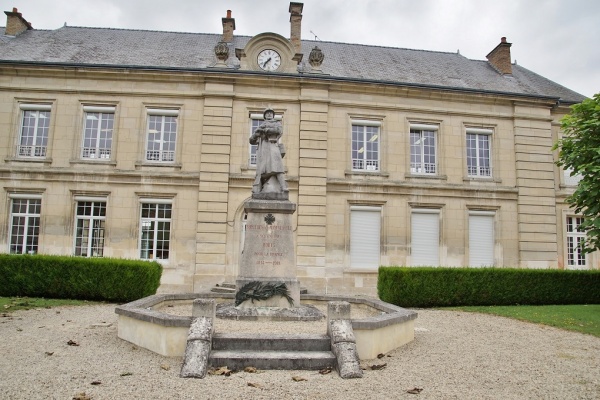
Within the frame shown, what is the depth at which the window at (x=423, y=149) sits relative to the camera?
1834cm

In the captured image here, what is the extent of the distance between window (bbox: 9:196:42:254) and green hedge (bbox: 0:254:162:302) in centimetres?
430

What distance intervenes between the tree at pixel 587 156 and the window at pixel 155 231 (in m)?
12.9

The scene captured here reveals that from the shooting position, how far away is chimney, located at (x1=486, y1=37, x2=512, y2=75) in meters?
20.8

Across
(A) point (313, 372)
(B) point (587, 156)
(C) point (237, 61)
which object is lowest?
(A) point (313, 372)

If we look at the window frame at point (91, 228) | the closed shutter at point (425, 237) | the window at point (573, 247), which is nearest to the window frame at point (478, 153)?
the closed shutter at point (425, 237)

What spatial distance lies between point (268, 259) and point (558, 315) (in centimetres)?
757

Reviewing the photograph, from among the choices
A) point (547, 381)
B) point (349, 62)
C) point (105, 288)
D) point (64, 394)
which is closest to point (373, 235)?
point (349, 62)

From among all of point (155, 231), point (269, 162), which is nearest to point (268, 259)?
point (269, 162)

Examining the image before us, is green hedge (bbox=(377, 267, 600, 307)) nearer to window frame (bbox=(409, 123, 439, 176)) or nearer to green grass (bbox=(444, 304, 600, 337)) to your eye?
green grass (bbox=(444, 304, 600, 337))

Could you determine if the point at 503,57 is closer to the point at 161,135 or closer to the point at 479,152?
the point at 479,152

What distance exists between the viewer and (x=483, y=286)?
13680 mm

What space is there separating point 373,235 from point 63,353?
12539 mm

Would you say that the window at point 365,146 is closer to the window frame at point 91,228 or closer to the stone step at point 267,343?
the window frame at point 91,228

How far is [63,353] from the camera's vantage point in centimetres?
652
